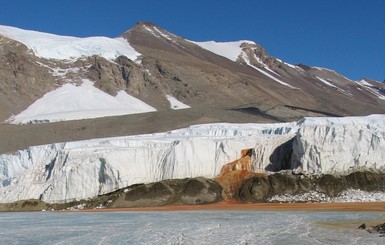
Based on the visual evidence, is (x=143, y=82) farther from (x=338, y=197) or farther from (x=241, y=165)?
(x=338, y=197)

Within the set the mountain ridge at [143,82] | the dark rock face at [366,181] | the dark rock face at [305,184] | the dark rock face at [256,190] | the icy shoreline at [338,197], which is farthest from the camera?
the mountain ridge at [143,82]

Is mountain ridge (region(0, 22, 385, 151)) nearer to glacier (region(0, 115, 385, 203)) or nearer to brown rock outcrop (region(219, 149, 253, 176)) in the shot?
glacier (region(0, 115, 385, 203))

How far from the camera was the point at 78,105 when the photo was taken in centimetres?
12238

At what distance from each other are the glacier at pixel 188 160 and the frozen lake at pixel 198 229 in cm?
1042

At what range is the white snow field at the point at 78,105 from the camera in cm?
11062

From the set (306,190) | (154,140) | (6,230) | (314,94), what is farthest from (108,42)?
(6,230)

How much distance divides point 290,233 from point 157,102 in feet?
364

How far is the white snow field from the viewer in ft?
363

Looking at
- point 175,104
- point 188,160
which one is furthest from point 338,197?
point 175,104

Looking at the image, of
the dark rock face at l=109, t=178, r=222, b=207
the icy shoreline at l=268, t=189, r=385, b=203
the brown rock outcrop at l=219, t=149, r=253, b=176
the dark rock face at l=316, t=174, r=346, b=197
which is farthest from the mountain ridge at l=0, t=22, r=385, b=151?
the icy shoreline at l=268, t=189, r=385, b=203

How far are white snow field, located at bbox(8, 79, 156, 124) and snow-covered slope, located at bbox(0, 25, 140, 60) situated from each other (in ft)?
42.9

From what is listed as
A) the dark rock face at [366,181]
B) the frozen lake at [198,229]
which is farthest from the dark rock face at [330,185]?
the frozen lake at [198,229]

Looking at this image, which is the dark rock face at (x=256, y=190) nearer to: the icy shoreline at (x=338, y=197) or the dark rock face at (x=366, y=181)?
the icy shoreline at (x=338, y=197)

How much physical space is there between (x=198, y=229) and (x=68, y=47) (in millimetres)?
131649
